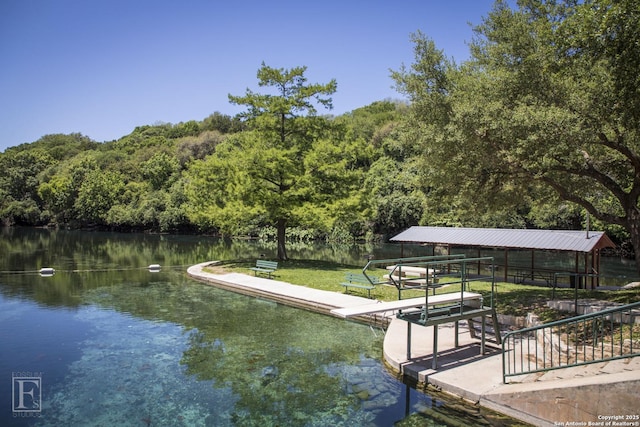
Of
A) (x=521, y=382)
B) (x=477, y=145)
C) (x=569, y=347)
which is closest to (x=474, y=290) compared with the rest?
(x=477, y=145)

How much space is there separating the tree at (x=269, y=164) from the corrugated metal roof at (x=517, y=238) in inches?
294

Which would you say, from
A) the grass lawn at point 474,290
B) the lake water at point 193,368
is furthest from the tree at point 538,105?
the lake water at point 193,368

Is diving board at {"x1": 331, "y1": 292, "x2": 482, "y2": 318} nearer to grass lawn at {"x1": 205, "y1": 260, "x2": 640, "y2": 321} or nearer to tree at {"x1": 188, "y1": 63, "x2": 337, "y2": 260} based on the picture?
grass lawn at {"x1": 205, "y1": 260, "x2": 640, "y2": 321}

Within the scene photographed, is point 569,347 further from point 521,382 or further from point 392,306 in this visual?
point 392,306

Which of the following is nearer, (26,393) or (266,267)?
(26,393)

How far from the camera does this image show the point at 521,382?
8562 millimetres

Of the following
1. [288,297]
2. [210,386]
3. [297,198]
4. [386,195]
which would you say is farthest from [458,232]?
[386,195]

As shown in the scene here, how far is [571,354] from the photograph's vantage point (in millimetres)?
9406

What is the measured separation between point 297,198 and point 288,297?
10541 millimetres

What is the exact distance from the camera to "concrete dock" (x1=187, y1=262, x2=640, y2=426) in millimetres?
6680

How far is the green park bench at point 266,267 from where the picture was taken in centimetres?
2338

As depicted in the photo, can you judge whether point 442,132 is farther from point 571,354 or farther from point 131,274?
point 131,274

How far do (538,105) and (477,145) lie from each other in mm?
1923

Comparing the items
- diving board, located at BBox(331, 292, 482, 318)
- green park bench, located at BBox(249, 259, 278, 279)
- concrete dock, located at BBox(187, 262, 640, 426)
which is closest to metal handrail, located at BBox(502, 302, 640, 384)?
concrete dock, located at BBox(187, 262, 640, 426)
